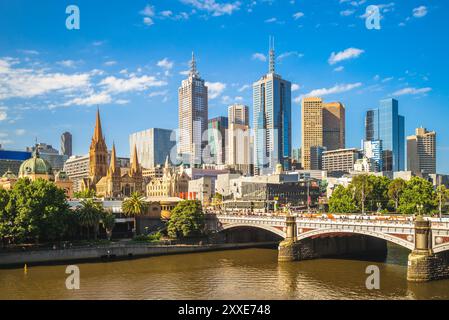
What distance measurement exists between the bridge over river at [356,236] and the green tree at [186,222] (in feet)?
17.5

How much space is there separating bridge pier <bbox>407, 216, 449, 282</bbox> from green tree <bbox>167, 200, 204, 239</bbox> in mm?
53002

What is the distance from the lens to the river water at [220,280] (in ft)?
202

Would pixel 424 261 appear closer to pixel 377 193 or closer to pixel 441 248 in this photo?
pixel 441 248

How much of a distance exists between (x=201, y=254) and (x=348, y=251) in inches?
1187

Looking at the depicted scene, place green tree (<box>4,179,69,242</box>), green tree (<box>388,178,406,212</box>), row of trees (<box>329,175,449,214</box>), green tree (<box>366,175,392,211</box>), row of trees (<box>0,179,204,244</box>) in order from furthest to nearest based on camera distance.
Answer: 1. green tree (<box>366,175,392,211</box>)
2. green tree (<box>388,178,406,212</box>)
3. row of trees (<box>329,175,449,214</box>)
4. row of trees (<box>0,179,204,244</box>)
5. green tree (<box>4,179,69,242</box>)

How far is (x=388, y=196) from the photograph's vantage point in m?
137

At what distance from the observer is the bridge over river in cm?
6569

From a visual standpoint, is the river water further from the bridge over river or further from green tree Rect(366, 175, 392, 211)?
green tree Rect(366, 175, 392, 211)

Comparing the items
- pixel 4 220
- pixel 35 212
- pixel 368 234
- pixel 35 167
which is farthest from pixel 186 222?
pixel 35 167

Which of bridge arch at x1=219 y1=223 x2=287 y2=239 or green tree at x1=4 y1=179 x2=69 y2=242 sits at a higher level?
green tree at x1=4 y1=179 x2=69 y2=242

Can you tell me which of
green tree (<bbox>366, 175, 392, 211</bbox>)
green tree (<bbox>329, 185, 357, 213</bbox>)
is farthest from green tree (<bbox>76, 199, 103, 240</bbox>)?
green tree (<bbox>366, 175, 392, 211</bbox>)

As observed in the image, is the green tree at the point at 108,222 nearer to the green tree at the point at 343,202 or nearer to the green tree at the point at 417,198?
the green tree at the point at 343,202

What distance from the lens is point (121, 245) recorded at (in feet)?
314
